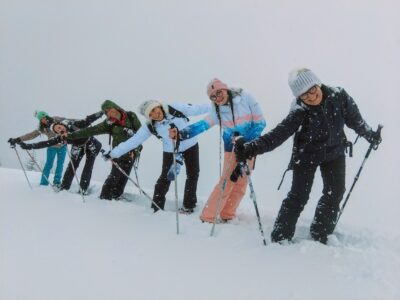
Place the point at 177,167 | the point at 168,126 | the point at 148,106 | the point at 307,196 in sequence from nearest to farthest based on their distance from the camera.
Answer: the point at 307,196 < the point at 148,106 < the point at 168,126 < the point at 177,167

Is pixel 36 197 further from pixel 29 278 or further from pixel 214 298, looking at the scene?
pixel 214 298

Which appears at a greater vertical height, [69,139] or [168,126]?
[168,126]

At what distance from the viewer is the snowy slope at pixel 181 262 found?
147 inches

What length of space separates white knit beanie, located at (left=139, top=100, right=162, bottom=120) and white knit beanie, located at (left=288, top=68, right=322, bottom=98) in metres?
2.68

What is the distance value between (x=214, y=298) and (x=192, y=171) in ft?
11.8

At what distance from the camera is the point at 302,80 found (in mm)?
4535

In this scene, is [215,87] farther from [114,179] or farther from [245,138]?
[114,179]

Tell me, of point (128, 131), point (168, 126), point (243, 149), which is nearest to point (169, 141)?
point (168, 126)

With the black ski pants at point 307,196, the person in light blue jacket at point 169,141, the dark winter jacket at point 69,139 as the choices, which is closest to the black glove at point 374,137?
the black ski pants at point 307,196

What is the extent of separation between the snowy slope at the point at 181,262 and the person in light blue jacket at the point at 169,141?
91cm

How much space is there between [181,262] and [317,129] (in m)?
2.13

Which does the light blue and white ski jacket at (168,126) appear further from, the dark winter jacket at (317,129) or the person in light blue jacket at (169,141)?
the dark winter jacket at (317,129)

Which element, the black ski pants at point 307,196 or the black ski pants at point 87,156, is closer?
the black ski pants at point 307,196

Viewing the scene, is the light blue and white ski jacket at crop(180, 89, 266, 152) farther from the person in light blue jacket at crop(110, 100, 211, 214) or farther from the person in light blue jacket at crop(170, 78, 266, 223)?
the person in light blue jacket at crop(110, 100, 211, 214)
